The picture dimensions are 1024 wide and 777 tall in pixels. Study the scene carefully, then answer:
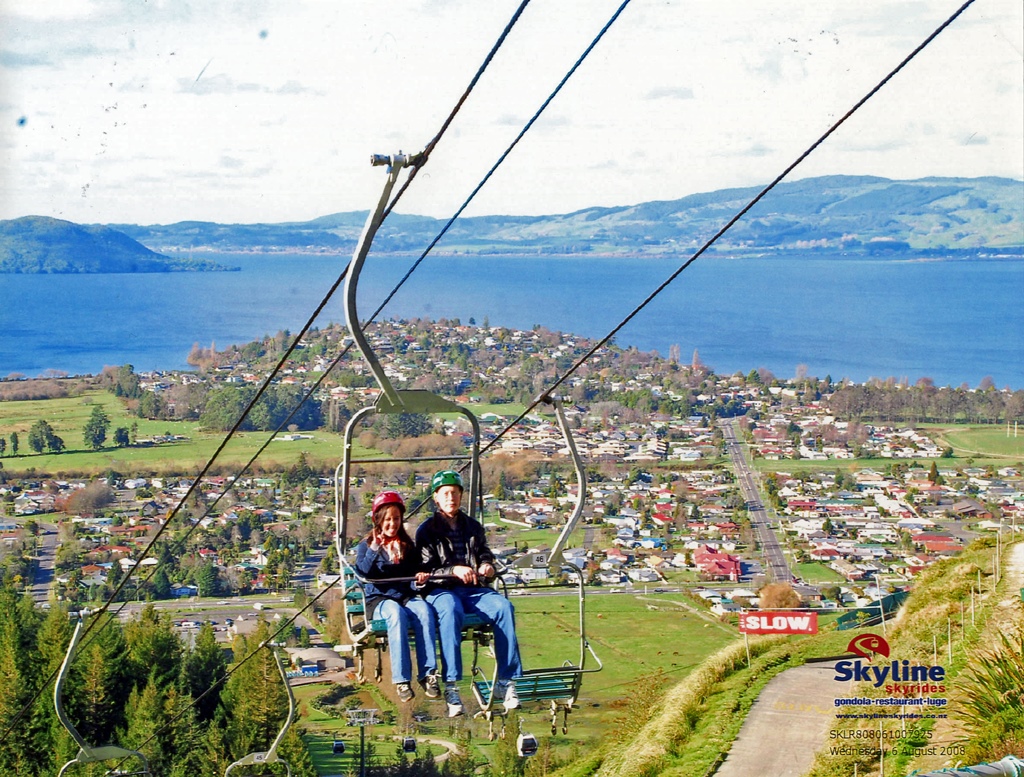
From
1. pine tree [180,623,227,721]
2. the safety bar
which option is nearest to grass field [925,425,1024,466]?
pine tree [180,623,227,721]

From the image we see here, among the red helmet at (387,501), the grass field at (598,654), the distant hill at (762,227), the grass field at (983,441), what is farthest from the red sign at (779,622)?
the distant hill at (762,227)

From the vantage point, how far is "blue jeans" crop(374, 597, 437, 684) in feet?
15.6

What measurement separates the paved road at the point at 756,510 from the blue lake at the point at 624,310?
18.0 metres

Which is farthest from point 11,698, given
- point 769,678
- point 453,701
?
point 453,701

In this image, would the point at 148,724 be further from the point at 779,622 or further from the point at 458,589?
the point at 458,589

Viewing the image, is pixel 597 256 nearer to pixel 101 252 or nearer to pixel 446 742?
pixel 101 252

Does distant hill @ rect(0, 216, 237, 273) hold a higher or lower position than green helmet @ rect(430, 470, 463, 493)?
higher

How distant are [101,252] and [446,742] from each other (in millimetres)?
83409

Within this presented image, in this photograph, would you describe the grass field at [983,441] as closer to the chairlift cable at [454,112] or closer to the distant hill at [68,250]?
the chairlift cable at [454,112]

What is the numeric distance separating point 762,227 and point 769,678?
127 meters

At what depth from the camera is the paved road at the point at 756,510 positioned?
3472 centimetres

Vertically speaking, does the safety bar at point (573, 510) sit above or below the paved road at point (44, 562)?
above

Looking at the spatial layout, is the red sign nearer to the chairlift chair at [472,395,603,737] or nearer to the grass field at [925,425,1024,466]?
the chairlift chair at [472,395,603,737]

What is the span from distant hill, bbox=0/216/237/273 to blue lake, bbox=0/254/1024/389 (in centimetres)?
270
